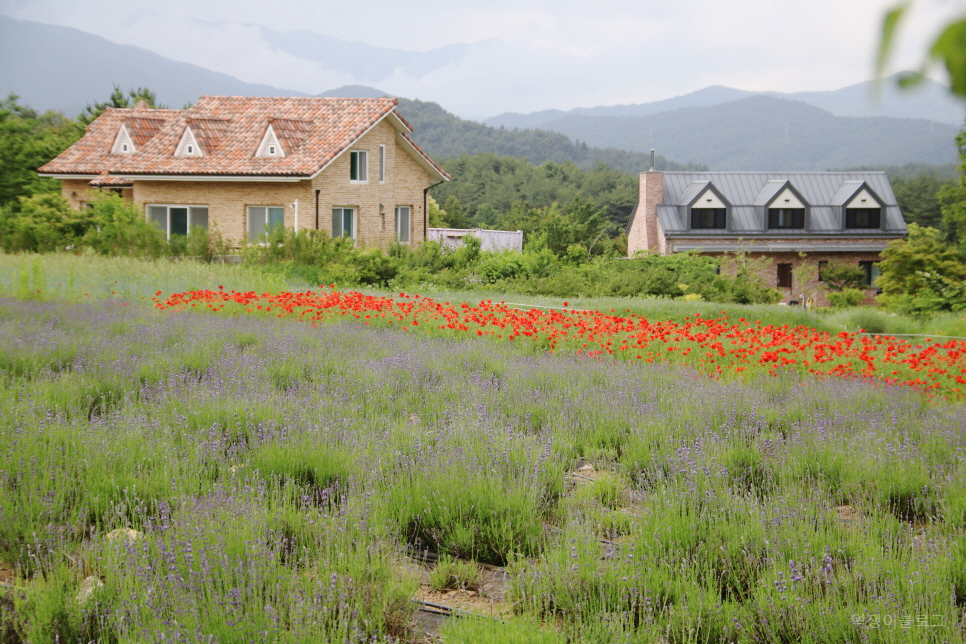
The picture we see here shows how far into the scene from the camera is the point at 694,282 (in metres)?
26.2

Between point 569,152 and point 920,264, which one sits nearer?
point 920,264

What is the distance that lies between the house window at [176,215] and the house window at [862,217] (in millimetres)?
35154

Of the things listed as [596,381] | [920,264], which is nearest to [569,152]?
[920,264]

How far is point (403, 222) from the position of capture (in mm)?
34844

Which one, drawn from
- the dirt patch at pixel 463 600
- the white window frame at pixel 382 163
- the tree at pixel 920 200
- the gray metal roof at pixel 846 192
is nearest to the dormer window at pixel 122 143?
the white window frame at pixel 382 163

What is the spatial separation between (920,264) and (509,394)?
27.8 m

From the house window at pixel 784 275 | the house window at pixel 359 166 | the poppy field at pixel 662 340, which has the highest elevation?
the house window at pixel 359 166

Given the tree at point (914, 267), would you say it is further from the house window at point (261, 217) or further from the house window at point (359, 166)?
the house window at point (261, 217)

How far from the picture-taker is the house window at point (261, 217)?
30.9 metres

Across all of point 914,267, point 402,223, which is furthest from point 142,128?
point 914,267

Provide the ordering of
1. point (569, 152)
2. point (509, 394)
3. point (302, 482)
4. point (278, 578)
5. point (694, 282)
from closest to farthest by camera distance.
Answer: point (278, 578) < point (302, 482) < point (509, 394) < point (694, 282) < point (569, 152)

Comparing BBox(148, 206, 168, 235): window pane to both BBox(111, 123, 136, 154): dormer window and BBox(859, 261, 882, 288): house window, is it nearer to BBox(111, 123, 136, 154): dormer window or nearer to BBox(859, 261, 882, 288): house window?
BBox(111, 123, 136, 154): dormer window

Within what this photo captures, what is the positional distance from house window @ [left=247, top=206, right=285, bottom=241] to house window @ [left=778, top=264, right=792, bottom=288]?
1114 inches

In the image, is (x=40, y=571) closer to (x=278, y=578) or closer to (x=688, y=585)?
(x=278, y=578)
